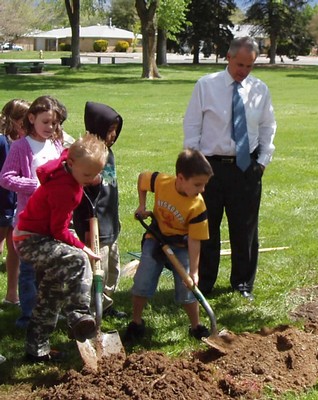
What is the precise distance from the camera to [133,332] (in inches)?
215

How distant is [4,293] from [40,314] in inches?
64.0

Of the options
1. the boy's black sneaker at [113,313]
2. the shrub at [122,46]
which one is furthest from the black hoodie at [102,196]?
the shrub at [122,46]

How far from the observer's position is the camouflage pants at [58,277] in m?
4.61

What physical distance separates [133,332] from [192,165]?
4.42ft

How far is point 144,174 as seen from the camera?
5.33 meters

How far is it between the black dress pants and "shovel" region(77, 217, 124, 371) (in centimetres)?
150

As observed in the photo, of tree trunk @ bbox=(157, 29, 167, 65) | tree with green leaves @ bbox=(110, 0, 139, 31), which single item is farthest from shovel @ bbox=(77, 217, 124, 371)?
tree with green leaves @ bbox=(110, 0, 139, 31)

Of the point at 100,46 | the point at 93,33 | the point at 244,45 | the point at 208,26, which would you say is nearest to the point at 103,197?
the point at 244,45

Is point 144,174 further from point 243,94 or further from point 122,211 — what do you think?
point 122,211

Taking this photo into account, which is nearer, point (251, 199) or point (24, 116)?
point (24, 116)

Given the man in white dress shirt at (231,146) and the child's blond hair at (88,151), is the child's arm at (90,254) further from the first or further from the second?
the man in white dress shirt at (231,146)

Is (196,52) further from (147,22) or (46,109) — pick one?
(46,109)

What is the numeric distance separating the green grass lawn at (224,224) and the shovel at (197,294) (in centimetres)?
24

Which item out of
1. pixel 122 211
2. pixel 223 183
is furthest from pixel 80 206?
pixel 122 211
